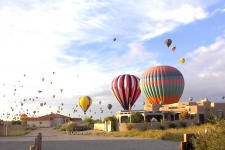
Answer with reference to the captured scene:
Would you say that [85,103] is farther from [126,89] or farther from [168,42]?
[168,42]

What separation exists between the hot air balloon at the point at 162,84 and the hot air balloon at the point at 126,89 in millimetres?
2209

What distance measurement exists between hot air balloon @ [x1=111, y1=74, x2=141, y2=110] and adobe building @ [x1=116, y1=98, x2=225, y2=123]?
4.24 meters

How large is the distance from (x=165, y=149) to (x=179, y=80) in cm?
5730

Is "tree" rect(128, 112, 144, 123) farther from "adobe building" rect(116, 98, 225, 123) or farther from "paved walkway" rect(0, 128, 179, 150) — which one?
"paved walkway" rect(0, 128, 179, 150)

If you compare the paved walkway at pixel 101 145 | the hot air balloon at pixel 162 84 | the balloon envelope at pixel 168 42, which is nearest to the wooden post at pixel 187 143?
the paved walkway at pixel 101 145

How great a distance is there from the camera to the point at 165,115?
260 feet

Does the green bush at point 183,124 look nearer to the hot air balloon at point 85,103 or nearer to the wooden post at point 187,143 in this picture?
the hot air balloon at point 85,103

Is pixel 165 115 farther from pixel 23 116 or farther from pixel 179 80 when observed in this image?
pixel 23 116

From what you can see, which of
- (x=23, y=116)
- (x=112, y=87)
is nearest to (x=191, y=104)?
(x=112, y=87)

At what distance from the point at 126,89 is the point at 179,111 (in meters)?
13.6

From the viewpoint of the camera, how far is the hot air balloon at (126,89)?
8212 cm

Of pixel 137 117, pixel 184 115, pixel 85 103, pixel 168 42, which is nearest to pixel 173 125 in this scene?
pixel 184 115

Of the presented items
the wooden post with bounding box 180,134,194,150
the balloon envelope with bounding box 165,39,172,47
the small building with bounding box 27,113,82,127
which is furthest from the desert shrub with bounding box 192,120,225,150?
the small building with bounding box 27,113,82,127

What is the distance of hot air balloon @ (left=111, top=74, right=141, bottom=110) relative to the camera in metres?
82.1
